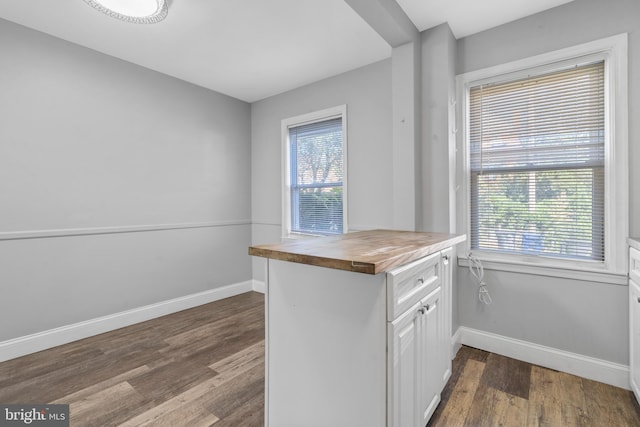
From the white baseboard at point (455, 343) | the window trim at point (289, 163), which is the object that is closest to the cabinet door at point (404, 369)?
the white baseboard at point (455, 343)

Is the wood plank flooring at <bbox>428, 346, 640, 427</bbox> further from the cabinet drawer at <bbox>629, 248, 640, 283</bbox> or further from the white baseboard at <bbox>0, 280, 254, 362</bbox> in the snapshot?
the white baseboard at <bbox>0, 280, 254, 362</bbox>

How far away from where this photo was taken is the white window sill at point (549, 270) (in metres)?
1.97

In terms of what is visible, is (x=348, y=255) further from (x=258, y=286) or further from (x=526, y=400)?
(x=258, y=286)

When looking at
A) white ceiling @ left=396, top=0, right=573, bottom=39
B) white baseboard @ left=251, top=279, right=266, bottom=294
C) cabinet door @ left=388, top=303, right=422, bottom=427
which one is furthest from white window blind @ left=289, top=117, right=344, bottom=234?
cabinet door @ left=388, top=303, right=422, bottom=427

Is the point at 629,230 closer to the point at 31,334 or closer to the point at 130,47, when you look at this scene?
the point at 130,47

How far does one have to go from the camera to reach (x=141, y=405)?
1768 mm

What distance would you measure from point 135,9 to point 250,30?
2.61 feet

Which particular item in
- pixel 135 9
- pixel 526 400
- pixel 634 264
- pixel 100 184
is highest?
pixel 135 9

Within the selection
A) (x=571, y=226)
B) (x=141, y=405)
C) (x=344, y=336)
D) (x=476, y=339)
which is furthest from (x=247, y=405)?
(x=571, y=226)

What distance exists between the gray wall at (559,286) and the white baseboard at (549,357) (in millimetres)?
40

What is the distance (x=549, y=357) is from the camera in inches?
84.7

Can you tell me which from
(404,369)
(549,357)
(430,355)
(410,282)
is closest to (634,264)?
(549,357)

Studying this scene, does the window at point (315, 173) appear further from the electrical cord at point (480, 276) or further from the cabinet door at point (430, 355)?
the cabinet door at point (430, 355)

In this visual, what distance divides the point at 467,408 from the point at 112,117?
143 inches
